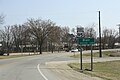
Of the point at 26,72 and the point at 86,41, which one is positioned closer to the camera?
the point at 26,72

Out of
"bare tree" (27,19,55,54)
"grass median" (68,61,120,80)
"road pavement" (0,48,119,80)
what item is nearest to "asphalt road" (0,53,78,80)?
"road pavement" (0,48,119,80)

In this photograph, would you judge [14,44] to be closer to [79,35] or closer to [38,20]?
[38,20]

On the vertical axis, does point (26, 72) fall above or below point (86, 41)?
below

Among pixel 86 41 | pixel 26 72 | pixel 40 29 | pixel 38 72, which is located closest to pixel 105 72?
pixel 86 41

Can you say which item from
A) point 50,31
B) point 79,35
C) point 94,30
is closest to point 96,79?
point 79,35

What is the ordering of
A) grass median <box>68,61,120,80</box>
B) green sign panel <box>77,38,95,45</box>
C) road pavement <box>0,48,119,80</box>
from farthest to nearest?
green sign panel <box>77,38,95,45</box>
grass median <box>68,61,120,80</box>
road pavement <box>0,48,119,80</box>

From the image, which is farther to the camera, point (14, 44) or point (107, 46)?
point (107, 46)

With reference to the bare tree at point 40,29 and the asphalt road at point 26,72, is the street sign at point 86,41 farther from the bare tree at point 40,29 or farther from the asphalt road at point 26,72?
the bare tree at point 40,29

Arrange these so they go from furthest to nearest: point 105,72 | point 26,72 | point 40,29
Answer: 1. point 40,29
2. point 105,72
3. point 26,72

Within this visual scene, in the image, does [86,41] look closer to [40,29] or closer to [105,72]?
[105,72]

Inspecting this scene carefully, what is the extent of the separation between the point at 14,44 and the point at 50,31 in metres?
A: 58.3

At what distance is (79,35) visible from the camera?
29484 mm

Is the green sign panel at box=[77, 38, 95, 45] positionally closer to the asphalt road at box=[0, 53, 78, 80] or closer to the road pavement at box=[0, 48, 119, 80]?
the road pavement at box=[0, 48, 119, 80]

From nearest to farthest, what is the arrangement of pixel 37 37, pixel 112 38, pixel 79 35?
pixel 79 35 → pixel 37 37 → pixel 112 38
